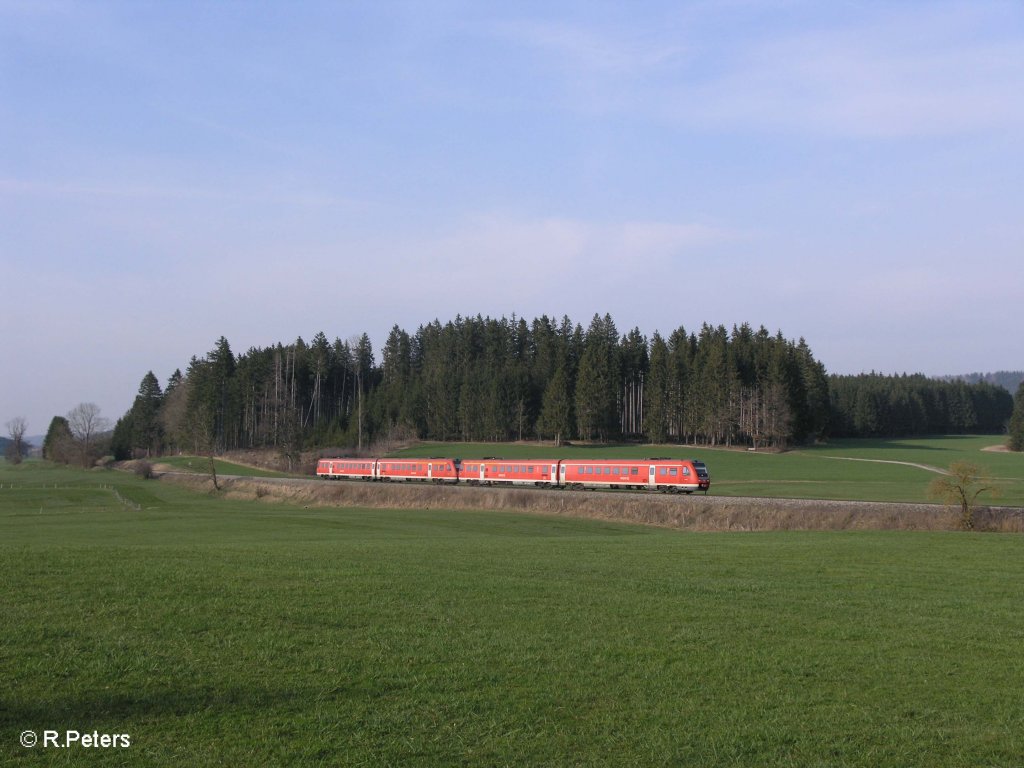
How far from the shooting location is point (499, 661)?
9445 mm

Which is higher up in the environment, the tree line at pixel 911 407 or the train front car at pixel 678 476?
the tree line at pixel 911 407

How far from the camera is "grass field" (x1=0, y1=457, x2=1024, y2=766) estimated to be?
23.8 feet

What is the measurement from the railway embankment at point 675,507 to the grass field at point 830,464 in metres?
3.19

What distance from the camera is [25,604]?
36.1 ft

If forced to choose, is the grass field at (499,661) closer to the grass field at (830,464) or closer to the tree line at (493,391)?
the grass field at (830,464)

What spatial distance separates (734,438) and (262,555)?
332ft

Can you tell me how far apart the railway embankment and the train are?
5596 millimetres

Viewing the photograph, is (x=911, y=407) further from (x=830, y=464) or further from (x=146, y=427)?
(x=146, y=427)

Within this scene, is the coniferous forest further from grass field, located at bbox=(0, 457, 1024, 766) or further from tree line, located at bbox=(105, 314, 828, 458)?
grass field, located at bbox=(0, 457, 1024, 766)

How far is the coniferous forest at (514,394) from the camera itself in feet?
357

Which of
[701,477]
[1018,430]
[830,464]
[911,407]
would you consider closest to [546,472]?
[701,477]

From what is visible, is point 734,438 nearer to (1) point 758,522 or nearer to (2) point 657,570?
(1) point 758,522

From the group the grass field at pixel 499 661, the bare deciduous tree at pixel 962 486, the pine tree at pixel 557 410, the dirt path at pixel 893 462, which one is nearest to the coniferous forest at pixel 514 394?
the pine tree at pixel 557 410

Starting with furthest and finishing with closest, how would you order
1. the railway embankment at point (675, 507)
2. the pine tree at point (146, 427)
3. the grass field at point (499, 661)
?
1. the pine tree at point (146, 427)
2. the railway embankment at point (675, 507)
3. the grass field at point (499, 661)
